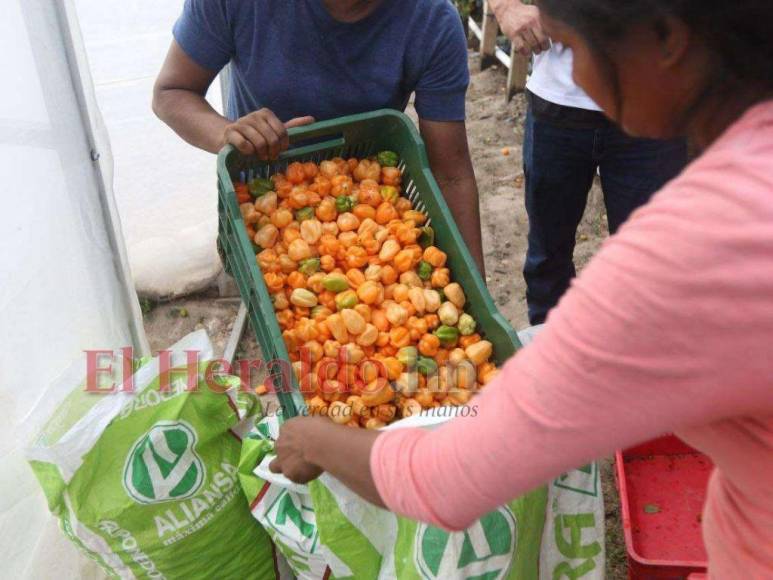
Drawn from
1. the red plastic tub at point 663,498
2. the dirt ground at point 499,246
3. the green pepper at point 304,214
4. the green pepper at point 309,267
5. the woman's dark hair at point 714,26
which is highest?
the woman's dark hair at point 714,26

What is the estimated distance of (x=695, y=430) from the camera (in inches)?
35.7

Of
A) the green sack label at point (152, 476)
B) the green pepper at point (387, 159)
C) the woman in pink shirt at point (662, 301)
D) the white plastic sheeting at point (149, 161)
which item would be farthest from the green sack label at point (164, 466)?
the white plastic sheeting at point (149, 161)

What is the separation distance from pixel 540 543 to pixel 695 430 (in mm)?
967

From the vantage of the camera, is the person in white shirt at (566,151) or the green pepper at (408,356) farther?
the person in white shirt at (566,151)

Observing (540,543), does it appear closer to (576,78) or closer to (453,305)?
(453,305)

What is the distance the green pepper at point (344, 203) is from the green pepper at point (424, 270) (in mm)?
236

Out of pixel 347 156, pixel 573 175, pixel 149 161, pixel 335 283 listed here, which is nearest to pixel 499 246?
pixel 573 175

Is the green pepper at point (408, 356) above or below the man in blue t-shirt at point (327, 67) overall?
below

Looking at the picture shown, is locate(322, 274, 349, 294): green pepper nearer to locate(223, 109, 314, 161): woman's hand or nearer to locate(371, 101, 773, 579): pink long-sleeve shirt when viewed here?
locate(223, 109, 314, 161): woman's hand

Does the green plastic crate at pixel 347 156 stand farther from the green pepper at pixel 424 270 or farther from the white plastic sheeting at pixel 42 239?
the white plastic sheeting at pixel 42 239

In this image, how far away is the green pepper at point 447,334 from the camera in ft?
5.71

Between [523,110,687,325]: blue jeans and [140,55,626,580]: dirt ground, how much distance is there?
2.18 feet

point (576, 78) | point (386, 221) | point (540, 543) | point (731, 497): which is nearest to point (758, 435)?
point (731, 497)

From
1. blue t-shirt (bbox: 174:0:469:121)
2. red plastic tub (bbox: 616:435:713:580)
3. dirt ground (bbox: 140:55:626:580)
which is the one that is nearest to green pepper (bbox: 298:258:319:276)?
blue t-shirt (bbox: 174:0:469:121)
